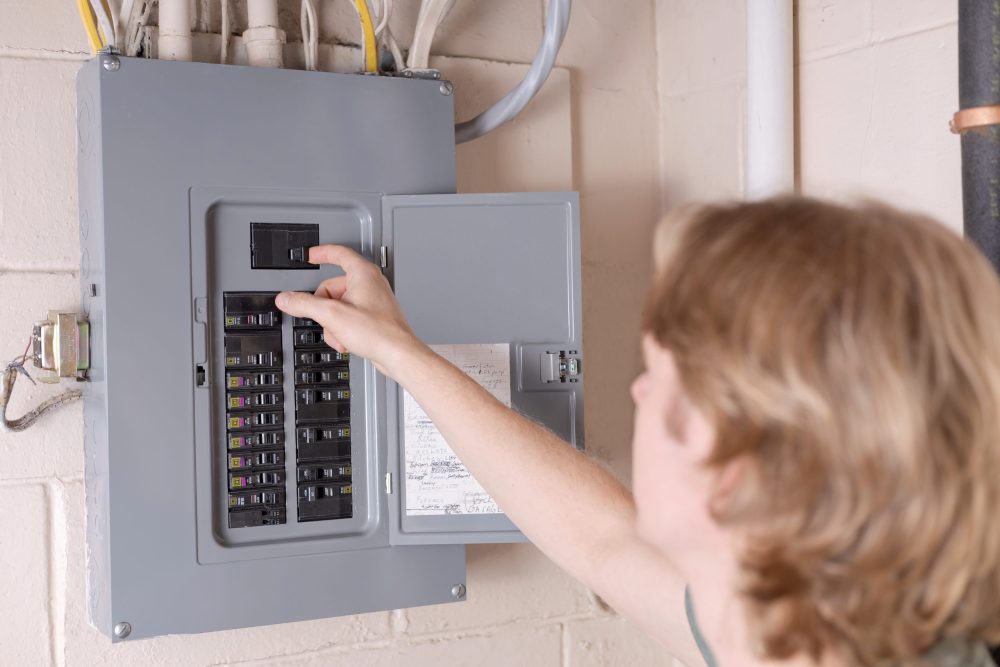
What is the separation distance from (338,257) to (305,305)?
7 centimetres

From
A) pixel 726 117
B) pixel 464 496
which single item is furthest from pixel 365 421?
pixel 726 117

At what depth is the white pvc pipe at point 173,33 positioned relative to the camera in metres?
1.14

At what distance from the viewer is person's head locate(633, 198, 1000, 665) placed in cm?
56

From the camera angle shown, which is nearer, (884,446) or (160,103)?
(884,446)

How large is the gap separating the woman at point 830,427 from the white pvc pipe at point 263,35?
26.8 inches

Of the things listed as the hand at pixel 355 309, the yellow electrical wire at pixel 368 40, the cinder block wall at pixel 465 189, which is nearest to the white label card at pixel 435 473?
the hand at pixel 355 309

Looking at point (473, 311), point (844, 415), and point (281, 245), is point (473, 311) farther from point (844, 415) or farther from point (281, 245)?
point (844, 415)

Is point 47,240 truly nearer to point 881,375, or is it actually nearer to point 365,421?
point 365,421

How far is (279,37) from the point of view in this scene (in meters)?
1.20

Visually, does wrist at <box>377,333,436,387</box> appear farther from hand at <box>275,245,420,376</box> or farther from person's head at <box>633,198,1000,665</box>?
person's head at <box>633,198,1000,665</box>

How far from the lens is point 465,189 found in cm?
138

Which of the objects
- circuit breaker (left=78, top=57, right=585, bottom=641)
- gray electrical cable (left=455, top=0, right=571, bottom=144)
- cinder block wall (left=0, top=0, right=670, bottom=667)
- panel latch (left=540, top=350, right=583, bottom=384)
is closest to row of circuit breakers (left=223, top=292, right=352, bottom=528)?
circuit breaker (left=78, top=57, right=585, bottom=641)

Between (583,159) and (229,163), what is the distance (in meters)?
0.55

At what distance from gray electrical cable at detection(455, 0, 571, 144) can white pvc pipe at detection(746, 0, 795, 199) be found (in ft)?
0.79
